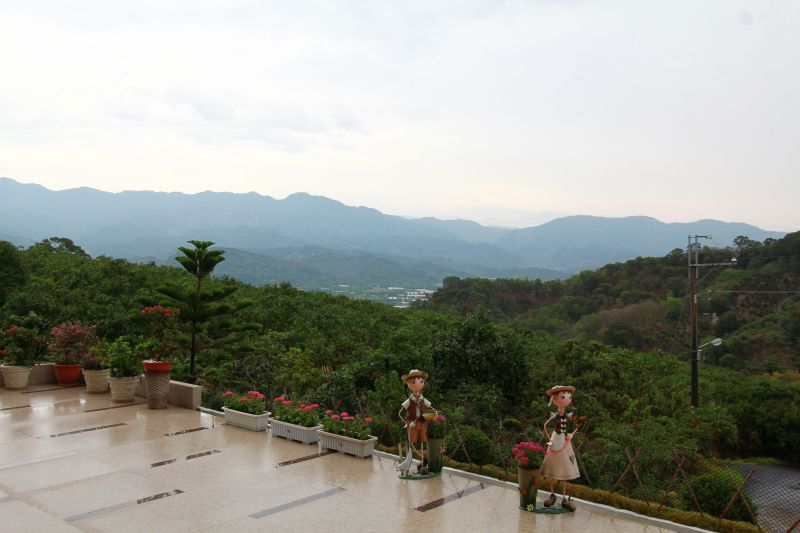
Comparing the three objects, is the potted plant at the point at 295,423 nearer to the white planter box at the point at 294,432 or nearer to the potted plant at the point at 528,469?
the white planter box at the point at 294,432

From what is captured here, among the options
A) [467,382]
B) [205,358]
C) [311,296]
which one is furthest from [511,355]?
[311,296]

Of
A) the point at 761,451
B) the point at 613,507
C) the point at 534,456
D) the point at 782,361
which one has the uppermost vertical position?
the point at 534,456

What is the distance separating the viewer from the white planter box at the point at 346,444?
7.38m

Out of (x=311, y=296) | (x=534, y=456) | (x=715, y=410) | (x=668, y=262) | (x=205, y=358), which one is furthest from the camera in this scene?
(x=668, y=262)

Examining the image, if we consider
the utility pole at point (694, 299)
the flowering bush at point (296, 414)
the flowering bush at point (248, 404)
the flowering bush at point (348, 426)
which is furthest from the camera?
the utility pole at point (694, 299)

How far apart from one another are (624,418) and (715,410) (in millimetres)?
4704

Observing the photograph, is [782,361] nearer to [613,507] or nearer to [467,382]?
[467,382]

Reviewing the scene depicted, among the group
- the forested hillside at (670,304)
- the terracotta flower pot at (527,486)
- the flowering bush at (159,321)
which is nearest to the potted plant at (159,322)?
the flowering bush at (159,321)

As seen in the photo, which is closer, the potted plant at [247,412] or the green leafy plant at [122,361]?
the potted plant at [247,412]

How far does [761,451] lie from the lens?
23.2m

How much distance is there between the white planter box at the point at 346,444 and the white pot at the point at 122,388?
13.6 feet

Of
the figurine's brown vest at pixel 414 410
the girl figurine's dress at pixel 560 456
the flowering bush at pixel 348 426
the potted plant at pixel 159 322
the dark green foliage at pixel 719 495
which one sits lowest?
the dark green foliage at pixel 719 495

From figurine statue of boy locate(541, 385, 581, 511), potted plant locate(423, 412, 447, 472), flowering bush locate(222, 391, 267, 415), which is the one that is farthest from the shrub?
flowering bush locate(222, 391, 267, 415)

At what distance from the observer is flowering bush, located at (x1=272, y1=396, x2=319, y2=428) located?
8094 mm
